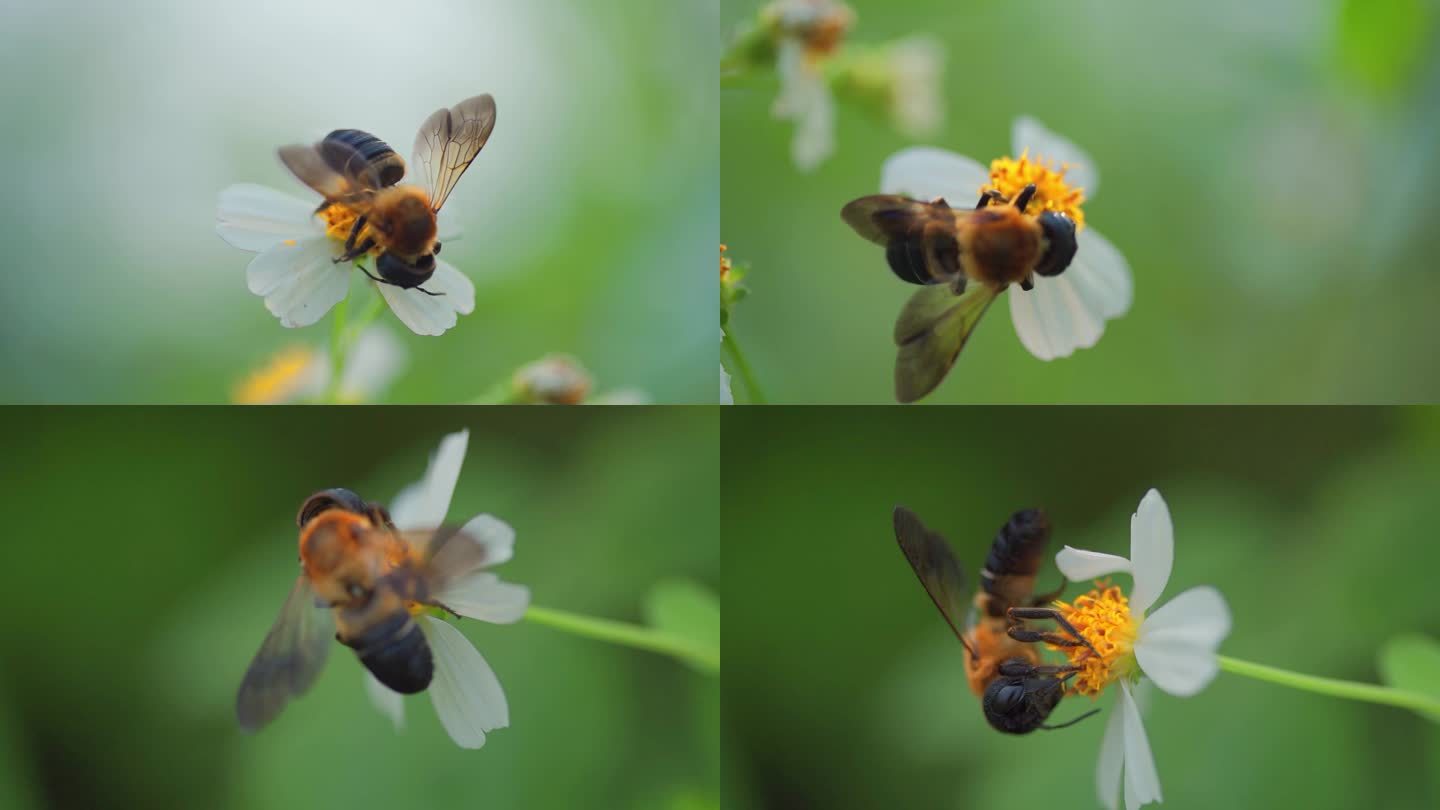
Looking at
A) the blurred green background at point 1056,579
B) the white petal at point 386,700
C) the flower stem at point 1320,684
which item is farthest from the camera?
the blurred green background at point 1056,579

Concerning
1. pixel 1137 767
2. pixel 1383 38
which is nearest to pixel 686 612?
pixel 1137 767

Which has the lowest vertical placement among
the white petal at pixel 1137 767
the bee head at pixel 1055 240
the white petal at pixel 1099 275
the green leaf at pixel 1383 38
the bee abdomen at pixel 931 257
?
the white petal at pixel 1137 767

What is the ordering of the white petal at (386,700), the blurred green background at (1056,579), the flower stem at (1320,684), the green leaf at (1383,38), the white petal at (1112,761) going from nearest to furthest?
the flower stem at (1320,684) < the white petal at (1112,761) < the white petal at (386,700) < the blurred green background at (1056,579) < the green leaf at (1383,38)

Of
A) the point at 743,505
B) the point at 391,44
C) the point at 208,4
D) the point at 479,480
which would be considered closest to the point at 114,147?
the point at 208,4

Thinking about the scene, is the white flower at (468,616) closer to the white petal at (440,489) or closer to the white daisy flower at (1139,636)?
the white petal at (440,489)

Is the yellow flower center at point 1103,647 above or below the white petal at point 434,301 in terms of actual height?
below

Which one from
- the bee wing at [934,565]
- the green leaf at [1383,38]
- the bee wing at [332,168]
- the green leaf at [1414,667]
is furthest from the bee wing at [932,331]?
the green leaf at [1383,38]

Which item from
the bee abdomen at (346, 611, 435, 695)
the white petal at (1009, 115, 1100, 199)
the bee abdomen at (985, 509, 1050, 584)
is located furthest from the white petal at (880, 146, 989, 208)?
the bee abdomen at (346, 611, 435, 695)
